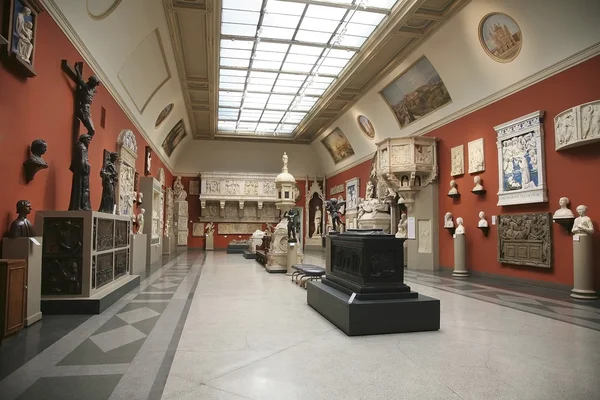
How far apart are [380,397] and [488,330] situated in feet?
8.27

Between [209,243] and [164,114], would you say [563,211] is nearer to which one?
[164,114]

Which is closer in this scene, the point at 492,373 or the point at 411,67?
the point at 492,373

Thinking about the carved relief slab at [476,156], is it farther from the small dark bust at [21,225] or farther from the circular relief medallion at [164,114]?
the circular relief medallion at [164,114]

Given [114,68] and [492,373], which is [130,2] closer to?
[114,68]

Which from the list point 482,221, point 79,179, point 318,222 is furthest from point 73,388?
point 318,222

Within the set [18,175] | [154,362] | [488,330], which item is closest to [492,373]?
[488,330]

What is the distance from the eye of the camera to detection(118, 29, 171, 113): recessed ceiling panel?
356 inches

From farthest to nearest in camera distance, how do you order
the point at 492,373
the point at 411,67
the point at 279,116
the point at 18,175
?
the point at 279,116 → the point at 411,67 → the point at 18,175 → the point at 492,373

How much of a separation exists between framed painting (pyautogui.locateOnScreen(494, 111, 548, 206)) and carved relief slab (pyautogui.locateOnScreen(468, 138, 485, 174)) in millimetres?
662

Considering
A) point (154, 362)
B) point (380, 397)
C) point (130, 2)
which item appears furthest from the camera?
point (130, 2)

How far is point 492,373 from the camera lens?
3.16m

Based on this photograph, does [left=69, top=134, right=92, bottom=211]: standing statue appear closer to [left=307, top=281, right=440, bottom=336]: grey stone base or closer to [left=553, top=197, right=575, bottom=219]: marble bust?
[left=307, top=281, right=440, bottom=336]: grey stone base

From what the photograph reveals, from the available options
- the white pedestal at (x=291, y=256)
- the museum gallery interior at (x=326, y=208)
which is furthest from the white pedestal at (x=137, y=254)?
the white pedestal at (x=291, y=256)

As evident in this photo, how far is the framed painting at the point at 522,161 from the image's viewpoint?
799 centimetres
